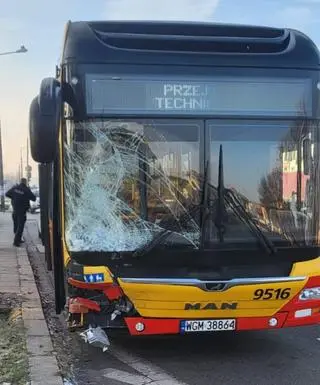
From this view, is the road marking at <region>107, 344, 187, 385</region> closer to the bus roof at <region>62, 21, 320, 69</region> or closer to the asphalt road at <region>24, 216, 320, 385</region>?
the asphalt road at <region>24, 216, 320, 385</region>

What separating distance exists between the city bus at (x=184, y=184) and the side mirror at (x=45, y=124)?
0.24m

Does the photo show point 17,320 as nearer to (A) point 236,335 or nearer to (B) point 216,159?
(A) point 236,335

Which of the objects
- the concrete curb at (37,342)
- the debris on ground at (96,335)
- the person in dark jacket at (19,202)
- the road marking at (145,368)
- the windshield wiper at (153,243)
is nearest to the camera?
the concrete curb at (37,342)

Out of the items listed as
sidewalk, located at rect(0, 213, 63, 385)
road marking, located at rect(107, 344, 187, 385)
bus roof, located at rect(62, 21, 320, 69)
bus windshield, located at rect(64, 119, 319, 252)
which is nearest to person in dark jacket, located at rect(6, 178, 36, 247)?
sidewalk, located at rect(0, 213, 63, 385)

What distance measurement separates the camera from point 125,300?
573cm

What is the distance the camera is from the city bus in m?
5.73

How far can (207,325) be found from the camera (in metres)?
5.88

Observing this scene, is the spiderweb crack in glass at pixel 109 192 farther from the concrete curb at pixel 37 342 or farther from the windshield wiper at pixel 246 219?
the concrete curb at pixel 37 342

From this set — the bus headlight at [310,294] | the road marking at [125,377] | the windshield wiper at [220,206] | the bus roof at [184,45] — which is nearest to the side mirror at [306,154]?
the bus roof at [184,45]

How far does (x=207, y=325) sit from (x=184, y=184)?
4.37ft

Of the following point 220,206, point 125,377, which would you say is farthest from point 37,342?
point 220,206

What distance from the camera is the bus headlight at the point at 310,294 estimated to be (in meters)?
5.95

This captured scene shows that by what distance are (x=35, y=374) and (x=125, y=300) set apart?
1.00m

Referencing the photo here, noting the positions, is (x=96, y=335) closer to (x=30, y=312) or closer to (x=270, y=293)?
(x=270, y=293)
